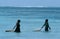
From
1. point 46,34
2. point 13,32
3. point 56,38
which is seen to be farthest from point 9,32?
point 56,38

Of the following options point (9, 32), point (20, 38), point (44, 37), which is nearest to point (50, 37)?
point (44, 37)

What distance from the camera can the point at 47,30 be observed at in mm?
→ 31859

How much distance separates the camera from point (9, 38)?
88.9 feet

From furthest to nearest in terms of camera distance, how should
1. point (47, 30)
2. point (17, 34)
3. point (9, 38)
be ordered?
point (47, 30) → point (17, 34) → point (9, 38)

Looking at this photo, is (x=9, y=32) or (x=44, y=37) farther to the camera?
(x=9, y=32)

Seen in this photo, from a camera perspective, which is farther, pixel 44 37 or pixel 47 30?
pixel 47 30

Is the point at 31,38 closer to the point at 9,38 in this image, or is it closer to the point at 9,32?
the point at 9,38

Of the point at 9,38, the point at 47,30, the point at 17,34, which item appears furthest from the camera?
the point at 47,30

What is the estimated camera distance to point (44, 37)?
28.2 metres

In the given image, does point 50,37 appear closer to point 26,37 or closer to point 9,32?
point 26,37

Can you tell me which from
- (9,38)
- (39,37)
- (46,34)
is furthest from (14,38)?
(46,34)

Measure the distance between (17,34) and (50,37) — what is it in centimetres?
316

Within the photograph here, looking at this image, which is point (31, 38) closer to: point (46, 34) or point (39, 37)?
point (39, 37)

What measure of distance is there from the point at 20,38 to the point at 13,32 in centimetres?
349
